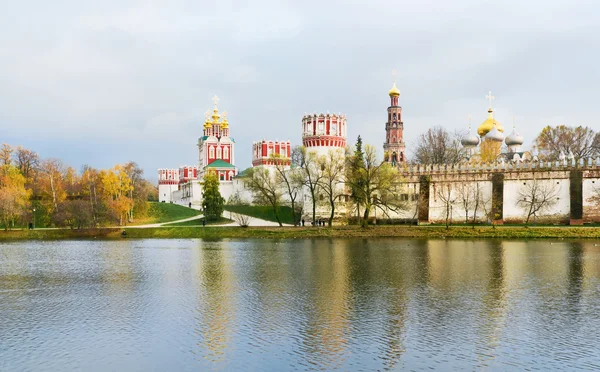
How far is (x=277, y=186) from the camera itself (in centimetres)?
5509

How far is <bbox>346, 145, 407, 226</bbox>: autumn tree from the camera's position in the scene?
45625 millimetres

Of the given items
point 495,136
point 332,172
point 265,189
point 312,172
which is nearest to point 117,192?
point 265,189

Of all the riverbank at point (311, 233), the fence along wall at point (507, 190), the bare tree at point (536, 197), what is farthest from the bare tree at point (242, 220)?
the bare tree at point (536, 197)

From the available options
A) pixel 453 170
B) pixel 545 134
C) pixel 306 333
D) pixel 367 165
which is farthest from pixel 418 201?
pixel 306 333

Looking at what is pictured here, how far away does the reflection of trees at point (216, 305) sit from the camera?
13.7 meters

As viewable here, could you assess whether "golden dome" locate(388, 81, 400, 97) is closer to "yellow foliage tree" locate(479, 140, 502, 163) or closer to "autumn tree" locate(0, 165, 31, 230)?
"yellow foliage tree" locate(479, 140, 502, 163)

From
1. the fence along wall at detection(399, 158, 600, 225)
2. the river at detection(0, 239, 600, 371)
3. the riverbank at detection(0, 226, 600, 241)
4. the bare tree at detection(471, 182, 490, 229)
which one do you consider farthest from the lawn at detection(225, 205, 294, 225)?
the river at detection(0, 239, 600, 371)

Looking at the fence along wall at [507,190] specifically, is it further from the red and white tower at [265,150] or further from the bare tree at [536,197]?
the red and white tower at [265,150]

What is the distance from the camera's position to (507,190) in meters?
48.8

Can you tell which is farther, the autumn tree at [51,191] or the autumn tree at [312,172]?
the autumn tree at [51,191]

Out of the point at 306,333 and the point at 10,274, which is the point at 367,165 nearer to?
the point at 10,274

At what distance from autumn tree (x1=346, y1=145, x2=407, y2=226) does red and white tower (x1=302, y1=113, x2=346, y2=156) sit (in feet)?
22.8

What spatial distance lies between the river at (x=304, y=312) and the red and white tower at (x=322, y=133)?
82.8 feet

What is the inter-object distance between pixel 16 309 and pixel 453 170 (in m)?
40.0
